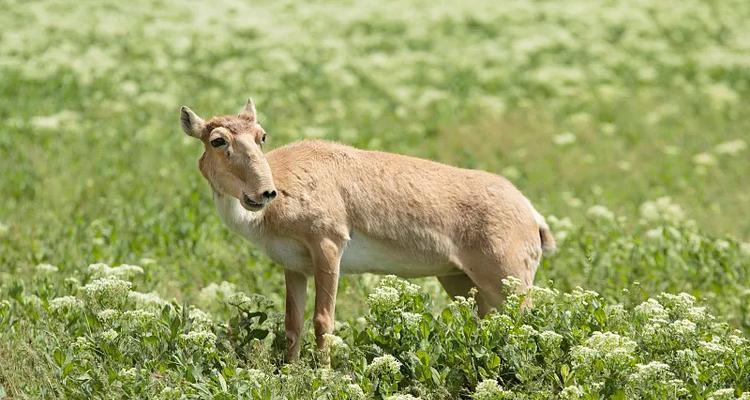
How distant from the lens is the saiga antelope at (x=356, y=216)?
884cm

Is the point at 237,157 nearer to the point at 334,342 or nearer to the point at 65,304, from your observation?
the point at 334,342

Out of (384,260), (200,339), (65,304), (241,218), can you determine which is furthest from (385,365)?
(65,304)

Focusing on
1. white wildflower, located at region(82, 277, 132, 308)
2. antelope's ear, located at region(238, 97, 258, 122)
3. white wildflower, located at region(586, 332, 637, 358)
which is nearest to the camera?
white wildflower, located at region(586, 332, 637, 358)

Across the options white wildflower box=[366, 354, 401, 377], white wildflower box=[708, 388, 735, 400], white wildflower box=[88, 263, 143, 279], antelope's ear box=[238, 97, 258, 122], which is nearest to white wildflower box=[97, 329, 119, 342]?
white wildflower box=[88, 263, 143, 279]

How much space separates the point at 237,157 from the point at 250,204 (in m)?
0.40

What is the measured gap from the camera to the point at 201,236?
13.1 metres

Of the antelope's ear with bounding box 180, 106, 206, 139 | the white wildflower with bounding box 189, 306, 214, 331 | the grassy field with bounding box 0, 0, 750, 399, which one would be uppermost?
the antelope's ear with bounding box 180, 106, 206, 139

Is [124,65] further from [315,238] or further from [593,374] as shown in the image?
[593,374]

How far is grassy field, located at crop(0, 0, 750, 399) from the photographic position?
27.0 ft

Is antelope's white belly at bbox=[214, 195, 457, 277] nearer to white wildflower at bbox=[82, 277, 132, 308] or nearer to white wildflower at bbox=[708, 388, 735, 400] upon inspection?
white wildflower at bbox=[82, 277, 132, 308]

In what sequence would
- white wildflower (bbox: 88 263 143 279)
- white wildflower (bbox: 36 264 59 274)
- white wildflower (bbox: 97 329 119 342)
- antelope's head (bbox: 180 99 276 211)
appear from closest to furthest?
1. white wildflower (bbox: 97 329 119 342)
2. antelope's head (bbox: 180 99 276 211)
3. white wildflower (bbox: 88 263 143 279)
4. white wildflower (bbox: 36 264 59 274)

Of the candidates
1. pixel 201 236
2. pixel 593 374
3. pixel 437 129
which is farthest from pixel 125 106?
pixel 593 374

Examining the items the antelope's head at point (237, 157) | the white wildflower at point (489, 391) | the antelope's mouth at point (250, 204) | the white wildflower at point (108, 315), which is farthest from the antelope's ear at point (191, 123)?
the white wildflower at point (489, 391)

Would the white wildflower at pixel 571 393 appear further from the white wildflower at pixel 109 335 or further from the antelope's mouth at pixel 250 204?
the white wildflower at pixel 109 335
